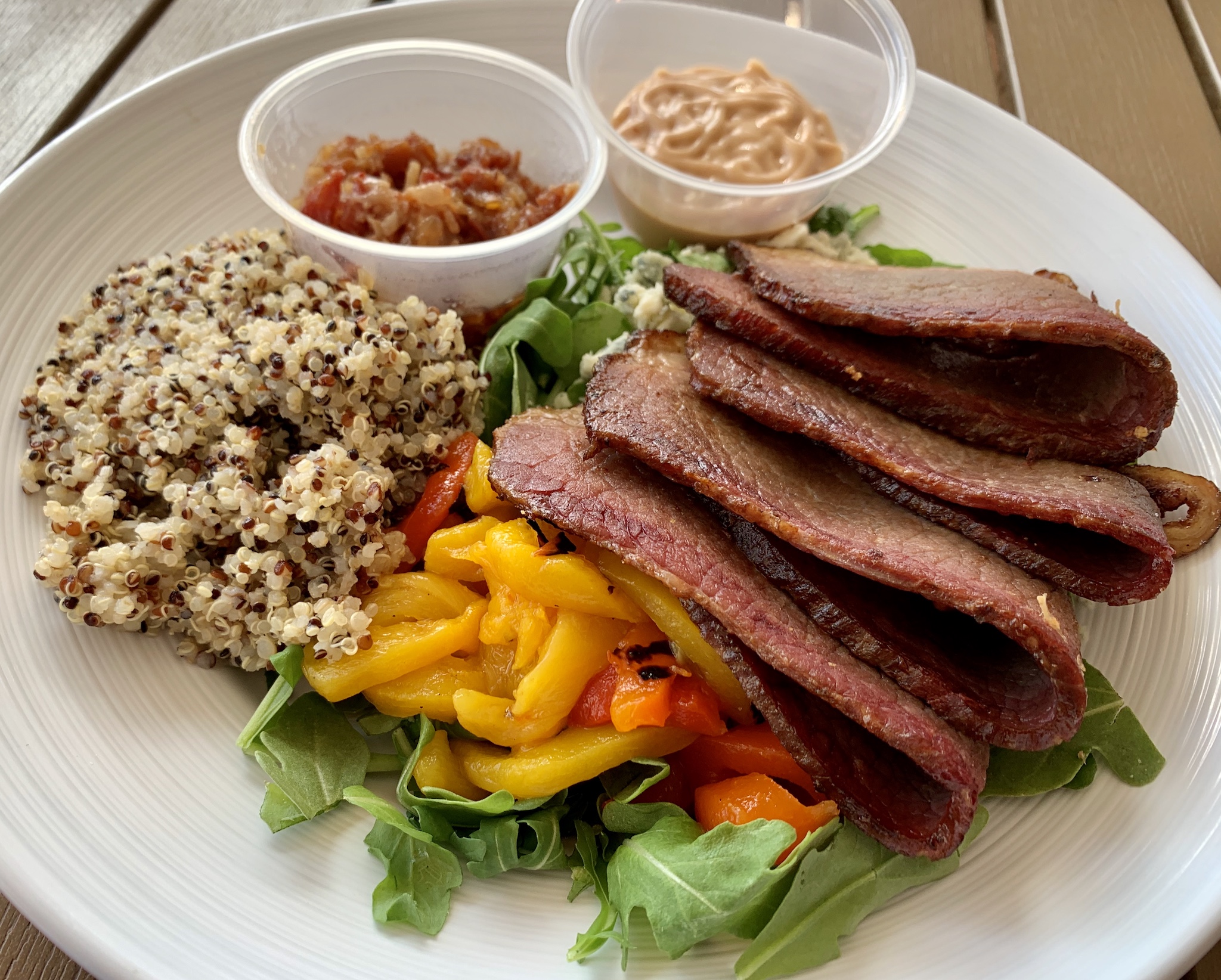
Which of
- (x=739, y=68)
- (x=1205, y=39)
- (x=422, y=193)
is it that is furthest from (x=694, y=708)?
(x=1205, y=39)

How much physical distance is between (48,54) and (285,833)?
3977mm

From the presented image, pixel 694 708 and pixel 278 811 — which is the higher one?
pixel 694 708

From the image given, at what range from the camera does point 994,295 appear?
2.66m

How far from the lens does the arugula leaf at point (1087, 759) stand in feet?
7.78

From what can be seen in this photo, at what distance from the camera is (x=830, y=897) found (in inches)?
83.0

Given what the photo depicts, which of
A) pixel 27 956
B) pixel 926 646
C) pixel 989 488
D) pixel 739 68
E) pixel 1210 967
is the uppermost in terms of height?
pixel 739 68

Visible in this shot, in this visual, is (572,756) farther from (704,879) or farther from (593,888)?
(704,879)

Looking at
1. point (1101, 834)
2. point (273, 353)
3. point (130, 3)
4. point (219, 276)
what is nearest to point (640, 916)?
point (1101, 834)

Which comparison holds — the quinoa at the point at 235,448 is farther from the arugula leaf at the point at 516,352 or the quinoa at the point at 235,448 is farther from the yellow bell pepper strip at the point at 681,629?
the yellow bell pepper strip at the point at 681,629

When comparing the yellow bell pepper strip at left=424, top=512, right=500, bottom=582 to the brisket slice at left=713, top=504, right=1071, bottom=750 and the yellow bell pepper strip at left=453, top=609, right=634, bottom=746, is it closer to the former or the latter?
the yellow bell pepper strip at left=453, top=609, right=634, bottom=746

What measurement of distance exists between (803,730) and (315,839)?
133cm

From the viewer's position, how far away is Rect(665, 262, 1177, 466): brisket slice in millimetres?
2508

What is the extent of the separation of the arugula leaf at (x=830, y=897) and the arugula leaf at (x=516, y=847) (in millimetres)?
549

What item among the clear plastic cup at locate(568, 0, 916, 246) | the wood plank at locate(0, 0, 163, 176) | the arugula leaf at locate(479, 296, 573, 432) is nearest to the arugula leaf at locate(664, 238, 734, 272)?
the clear plastic cup at locate(568, 0, 916, 246)
